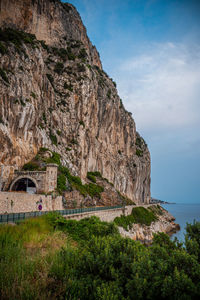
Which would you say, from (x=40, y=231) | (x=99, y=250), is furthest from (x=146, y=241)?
(x=99, y=250)

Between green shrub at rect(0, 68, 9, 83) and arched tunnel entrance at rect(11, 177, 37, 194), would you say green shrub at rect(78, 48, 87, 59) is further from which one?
arched tunnel entrance at rect(11, 177, 37, 194)

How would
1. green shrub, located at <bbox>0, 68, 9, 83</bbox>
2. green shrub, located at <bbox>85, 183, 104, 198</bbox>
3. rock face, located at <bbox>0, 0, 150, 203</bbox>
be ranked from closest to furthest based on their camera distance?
green shrub, located at <bbox>0, 68, 9, 83</bbox> < rock face, located at <bbox>0, 0, 150, 203</bbox> < green shrub, located at <bbox>85, 183, 104, 198</bbox>

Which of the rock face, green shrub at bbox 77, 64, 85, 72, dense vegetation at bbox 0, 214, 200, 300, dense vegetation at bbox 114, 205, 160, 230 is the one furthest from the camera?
green shrub at bbox 77, 64, 85, 72

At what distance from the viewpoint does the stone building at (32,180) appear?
2850 centimetres

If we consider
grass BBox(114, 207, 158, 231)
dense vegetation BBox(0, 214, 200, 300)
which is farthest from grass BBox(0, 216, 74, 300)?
grass BBox(114, 207, 158, 231)

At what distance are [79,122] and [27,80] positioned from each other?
16.7m

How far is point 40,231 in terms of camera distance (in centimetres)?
1067

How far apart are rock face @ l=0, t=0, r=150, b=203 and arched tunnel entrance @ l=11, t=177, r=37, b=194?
2.39 metres

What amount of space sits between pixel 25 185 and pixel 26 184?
40.8 inches

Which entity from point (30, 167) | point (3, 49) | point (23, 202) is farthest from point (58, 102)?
point (23, 202)

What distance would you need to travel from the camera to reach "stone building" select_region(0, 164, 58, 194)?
28500 millimetres

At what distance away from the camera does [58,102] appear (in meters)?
47.1

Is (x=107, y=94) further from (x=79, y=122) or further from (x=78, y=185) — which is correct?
(x=78, y=185)

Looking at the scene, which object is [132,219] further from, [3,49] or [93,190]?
[3,49]
